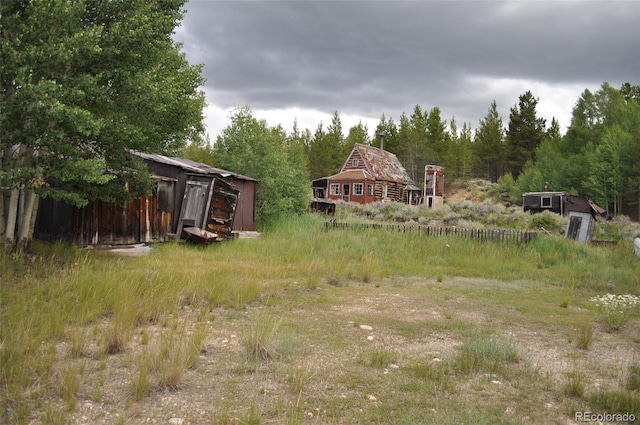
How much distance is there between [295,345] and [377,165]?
41.3m

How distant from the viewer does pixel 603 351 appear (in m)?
5.62

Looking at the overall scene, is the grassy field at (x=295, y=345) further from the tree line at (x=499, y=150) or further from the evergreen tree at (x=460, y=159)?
the evergreen tree at (x=460, y=159)

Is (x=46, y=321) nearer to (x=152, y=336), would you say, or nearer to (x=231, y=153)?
(x=152, y=336)

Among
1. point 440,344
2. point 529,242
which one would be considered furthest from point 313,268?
point 529,242

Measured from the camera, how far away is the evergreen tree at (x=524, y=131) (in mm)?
61719

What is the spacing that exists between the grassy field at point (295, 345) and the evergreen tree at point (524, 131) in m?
56.8

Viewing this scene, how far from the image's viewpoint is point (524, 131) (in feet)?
202

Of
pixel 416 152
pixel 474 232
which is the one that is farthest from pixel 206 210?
pixel 416 152

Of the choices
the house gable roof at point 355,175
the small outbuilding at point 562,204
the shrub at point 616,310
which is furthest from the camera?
the house gable roof at point 355,175

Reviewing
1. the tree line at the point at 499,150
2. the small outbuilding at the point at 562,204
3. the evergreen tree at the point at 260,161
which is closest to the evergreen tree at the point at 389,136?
the tree line at the point at 499,150

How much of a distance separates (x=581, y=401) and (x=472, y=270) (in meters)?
8.24

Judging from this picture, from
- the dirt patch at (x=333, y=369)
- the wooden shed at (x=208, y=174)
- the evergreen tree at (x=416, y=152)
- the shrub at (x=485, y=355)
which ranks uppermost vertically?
the evergreen tree at (x=416, y=152)

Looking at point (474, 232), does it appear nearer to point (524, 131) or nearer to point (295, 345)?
point (295, 345)

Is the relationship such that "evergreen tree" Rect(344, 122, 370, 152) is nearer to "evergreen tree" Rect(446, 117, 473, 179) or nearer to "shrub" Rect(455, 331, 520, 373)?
"evergreen tree" Rect(446, 117, 473, 179)
